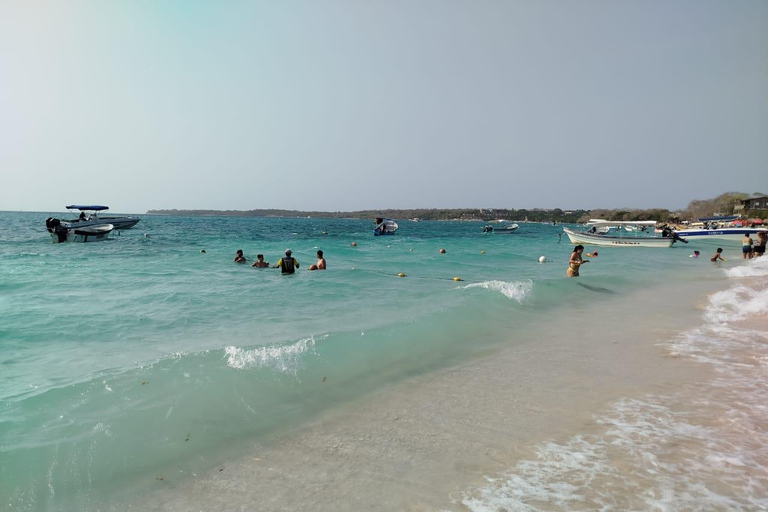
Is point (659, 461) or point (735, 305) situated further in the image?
point (735, 305)

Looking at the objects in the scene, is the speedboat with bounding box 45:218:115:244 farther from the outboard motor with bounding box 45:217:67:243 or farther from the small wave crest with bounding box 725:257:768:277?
the small wave crest with bounding box 725:257:768:277

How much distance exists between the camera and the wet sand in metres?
4.43

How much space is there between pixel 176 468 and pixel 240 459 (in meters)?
0.69

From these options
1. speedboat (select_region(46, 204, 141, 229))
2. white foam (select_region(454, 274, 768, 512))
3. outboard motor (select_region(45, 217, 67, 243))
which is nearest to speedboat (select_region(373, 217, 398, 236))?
speedboat (select_region(46, 204, 141, 229))

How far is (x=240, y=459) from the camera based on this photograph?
524 cm

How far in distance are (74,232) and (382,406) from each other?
44626 mm

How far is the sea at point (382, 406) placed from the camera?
14.8ft

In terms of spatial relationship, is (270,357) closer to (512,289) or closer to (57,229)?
(512,289)

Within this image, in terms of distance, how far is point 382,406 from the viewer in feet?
22.0

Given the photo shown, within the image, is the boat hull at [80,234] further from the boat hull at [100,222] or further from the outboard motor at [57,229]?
the boat hull at [100,222]

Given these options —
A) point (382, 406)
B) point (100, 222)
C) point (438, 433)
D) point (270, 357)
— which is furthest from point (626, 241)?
point (100, 222)

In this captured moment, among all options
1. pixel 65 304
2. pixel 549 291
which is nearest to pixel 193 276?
pixel 65 304

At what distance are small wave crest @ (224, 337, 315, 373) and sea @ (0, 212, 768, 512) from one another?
61 mm

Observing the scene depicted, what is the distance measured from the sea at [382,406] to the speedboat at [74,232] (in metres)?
31.6
